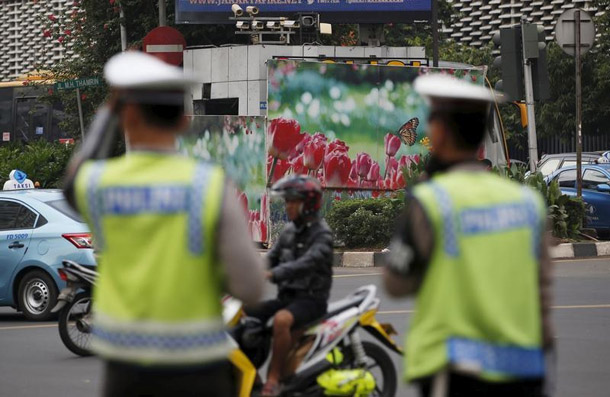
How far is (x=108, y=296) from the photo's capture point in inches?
156

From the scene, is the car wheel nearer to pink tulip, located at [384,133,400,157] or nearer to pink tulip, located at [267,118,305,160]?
pink tulip, located at [267,118,305,160]

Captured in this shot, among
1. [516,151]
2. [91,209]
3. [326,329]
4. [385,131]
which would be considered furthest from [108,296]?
[516,151]

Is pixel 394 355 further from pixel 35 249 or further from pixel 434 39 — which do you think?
pixel 434 39

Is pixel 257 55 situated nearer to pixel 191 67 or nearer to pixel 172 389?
pixel 191 67

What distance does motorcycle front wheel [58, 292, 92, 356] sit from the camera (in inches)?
443

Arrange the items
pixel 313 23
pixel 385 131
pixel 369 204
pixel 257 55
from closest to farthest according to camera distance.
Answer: pixel 369 204, pixel 385 131, pixel 257 55, pixel 313 23

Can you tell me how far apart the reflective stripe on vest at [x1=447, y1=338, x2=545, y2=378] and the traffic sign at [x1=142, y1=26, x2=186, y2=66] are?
21.7 meters

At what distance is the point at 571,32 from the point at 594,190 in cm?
331

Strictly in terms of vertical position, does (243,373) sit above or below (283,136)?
below

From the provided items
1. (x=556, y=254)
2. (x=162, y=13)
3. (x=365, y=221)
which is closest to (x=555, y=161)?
(x=162, y=13)

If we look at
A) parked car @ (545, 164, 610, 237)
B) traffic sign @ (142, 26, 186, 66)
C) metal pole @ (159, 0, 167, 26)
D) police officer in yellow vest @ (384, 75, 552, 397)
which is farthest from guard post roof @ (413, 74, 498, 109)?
metal pole @ (159, 0, 167, 26)

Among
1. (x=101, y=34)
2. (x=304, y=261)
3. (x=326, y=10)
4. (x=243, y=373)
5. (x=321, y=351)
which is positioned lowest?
(x=243, y=373)

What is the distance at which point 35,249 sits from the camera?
14055mm

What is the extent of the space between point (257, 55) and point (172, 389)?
20.6 meters
